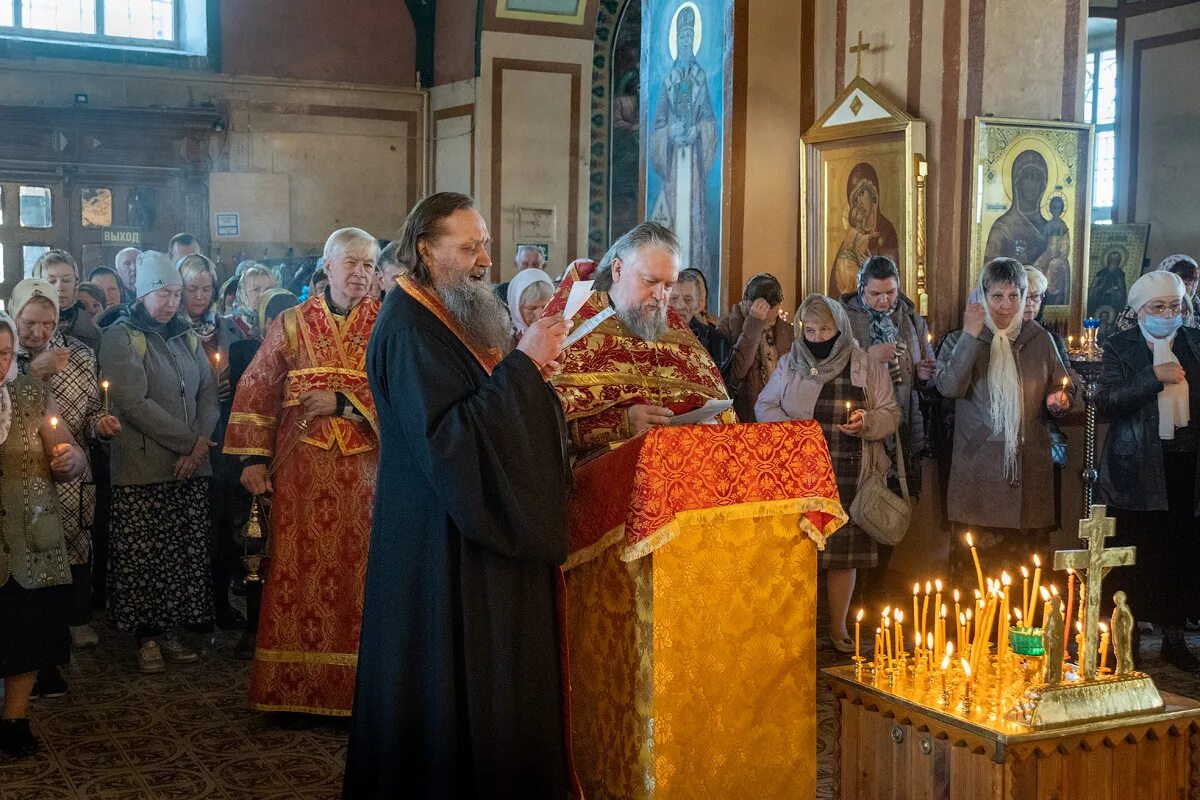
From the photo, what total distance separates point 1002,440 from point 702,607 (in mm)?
2867

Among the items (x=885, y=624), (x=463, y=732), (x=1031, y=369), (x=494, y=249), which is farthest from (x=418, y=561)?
(x=494, y=249)

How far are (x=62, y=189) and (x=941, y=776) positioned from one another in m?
12.3

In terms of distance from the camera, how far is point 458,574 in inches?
125

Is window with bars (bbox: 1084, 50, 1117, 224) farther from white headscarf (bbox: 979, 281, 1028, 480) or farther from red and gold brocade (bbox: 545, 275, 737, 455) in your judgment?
red and gold brocade (bbox: 545, 275, 737, 455)

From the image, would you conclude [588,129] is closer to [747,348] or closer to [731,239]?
[731,239]

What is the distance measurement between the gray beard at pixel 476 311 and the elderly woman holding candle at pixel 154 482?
2743mm

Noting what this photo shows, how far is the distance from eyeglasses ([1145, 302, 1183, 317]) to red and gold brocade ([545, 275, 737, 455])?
2.67 metres

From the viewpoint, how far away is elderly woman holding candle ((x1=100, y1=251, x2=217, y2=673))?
18.4 ft

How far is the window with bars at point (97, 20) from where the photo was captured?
13.4 meters

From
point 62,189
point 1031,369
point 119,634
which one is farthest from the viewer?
point 62,189

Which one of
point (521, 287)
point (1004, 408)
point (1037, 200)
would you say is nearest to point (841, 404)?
point (1004, 408)

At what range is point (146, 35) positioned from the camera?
13977 millimetres

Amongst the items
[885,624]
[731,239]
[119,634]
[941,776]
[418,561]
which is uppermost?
[731,239]

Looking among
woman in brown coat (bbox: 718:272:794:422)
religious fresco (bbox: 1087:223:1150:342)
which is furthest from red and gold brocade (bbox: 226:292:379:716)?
religious fresco (bbox: 1087:223:1150:342)
